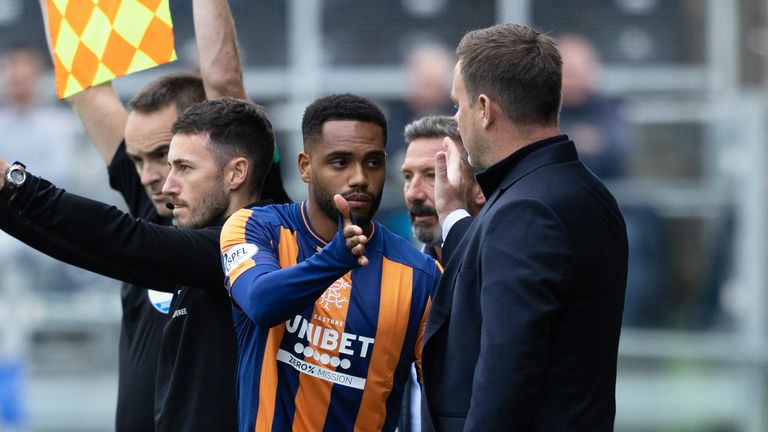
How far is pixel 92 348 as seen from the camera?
9.45 metres

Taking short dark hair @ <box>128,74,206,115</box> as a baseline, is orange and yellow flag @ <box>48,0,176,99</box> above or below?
above

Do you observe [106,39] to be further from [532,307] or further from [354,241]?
[532,307]

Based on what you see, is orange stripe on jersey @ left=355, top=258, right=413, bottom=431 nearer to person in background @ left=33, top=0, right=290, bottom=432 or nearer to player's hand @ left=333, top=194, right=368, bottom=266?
player's hand @ left=333, top=194, right=368, bottom=266

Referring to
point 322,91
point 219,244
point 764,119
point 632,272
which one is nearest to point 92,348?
point 322,91

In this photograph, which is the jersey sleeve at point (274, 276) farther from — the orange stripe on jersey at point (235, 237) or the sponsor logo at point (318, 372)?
the sponsor logo at point (318, 372)

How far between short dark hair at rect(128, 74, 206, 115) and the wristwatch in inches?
44.6

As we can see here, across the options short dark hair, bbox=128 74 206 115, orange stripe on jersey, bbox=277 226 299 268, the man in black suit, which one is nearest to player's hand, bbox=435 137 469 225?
the man in black suit

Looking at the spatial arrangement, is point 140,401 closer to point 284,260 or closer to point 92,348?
point 284,260

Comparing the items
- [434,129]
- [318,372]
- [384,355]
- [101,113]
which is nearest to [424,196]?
[434,129]

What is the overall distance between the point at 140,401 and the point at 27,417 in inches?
190

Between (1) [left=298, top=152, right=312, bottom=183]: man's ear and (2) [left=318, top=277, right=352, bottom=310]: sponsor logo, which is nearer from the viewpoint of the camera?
(2) [left=318, top=277, right=352, bottom=310]: sponsor logo

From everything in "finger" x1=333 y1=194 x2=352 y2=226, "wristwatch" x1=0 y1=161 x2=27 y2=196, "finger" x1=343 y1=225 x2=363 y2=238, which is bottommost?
"finger" x1=343 y1=225 x2=363 y2=238

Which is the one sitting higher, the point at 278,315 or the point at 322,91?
the point at 322,91

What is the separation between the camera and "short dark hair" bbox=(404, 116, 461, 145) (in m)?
4.51
